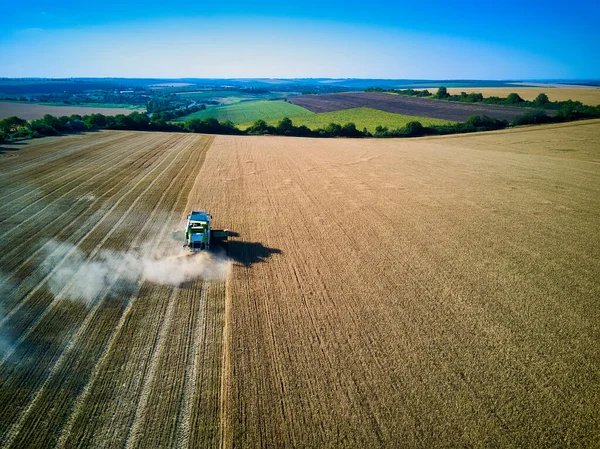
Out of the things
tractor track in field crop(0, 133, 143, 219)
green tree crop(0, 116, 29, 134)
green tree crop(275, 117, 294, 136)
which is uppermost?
green tree crop(275, 117, 294, 136)

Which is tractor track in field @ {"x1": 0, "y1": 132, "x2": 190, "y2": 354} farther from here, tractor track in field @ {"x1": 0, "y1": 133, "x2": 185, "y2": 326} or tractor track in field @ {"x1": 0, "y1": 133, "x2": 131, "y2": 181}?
tractor track in field @ {"x1": 0, "y1": 133, "x2": 131, "y2": 181}

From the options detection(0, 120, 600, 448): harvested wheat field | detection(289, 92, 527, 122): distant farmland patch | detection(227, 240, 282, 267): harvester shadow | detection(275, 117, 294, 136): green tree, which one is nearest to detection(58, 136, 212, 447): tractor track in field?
detection(0, 120, 600, 448): harvested wheat field

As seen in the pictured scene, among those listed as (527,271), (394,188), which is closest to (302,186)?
(394,188)

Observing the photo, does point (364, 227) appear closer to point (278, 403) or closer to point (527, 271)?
point (527, 271)

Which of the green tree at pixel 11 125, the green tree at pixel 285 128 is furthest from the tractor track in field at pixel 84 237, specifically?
the green tree at pixel 285 128

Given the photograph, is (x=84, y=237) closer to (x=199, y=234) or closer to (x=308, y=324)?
(x=199, y=234)

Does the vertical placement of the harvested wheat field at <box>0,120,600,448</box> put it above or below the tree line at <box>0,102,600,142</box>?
below

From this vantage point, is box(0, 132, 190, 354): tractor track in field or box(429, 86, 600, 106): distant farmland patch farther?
box(429, 86, 600, 106): distant farmland patch


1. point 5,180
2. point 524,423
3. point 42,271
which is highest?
point 5,180
